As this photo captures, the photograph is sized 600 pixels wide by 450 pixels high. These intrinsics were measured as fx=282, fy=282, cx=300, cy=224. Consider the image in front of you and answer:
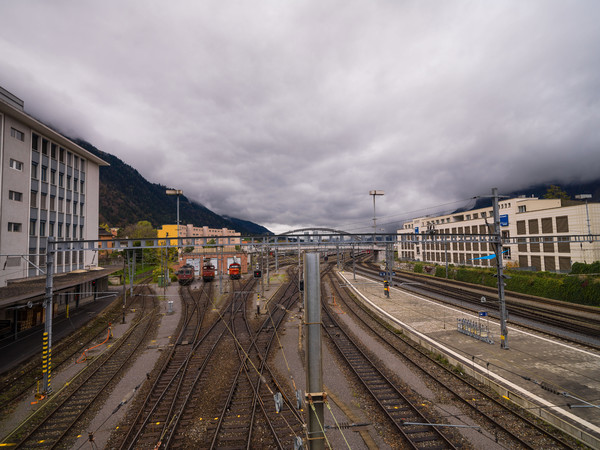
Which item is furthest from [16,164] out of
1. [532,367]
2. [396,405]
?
[532,367]

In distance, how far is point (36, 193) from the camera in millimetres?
24656

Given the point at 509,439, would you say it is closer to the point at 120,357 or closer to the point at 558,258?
the point at 120,357

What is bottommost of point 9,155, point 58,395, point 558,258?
point 58,395

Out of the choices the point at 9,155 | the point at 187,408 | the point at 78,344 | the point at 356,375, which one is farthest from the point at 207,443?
the point at 9,155

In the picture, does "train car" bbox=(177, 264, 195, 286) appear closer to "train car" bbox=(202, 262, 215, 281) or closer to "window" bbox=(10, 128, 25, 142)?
"train car" bbox=(202, 262, 215, 281)

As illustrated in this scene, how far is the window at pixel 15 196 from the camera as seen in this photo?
866 inches

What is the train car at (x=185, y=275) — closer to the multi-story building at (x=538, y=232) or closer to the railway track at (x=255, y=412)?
the railway track at (x=255, y=412)

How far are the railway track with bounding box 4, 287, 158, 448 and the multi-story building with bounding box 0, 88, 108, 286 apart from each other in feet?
27.4

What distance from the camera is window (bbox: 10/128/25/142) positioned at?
73.3 feet

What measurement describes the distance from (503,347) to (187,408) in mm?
15805

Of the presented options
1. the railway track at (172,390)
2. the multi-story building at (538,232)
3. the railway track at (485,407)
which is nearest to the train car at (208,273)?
the railway track at (172,390)

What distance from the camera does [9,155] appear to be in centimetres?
2188

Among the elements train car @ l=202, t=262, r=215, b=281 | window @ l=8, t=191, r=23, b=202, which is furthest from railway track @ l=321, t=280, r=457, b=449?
train car @ l=202, t=262, r=215, b=281

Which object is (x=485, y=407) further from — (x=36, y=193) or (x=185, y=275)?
(x=185, y=275)
